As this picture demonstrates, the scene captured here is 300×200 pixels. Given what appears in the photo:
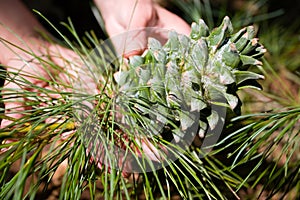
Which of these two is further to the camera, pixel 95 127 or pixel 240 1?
pixel 240 1

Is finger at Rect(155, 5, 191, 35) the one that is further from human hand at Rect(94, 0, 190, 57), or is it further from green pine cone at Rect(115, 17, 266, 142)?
green pine cone at Rect(115, 17, 266, 142)

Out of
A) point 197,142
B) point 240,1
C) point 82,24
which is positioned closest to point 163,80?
point 197,142

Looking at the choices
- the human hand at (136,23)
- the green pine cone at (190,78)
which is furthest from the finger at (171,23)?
the green pine cone at (190,78)

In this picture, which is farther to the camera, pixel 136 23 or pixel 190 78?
pixel 136 23

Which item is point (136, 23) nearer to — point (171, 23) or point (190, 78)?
point (171, 23)

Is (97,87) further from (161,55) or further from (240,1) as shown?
(240,1)

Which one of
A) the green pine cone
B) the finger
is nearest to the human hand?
the finger

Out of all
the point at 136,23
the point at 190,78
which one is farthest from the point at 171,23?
the point at 190,78

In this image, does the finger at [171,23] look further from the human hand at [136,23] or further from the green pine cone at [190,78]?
the green pine cone at [190,78]
